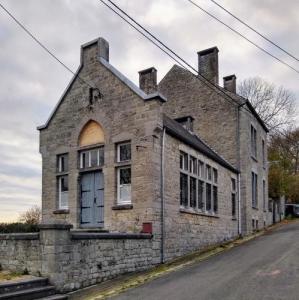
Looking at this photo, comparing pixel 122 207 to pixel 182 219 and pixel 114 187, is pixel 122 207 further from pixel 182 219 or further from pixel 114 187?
pixel 182 219

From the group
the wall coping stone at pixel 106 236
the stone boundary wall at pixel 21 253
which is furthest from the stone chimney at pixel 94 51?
the stone boundary wall at pixel 21 253

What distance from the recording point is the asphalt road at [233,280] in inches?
401

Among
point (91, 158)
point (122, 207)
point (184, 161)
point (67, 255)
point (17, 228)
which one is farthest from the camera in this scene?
point (184, 161)

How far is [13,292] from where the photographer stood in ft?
34.6

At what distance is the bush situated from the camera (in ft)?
48.2

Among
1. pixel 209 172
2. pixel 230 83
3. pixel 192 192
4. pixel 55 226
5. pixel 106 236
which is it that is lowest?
pixel 106 236

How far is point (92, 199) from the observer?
18.2 meters

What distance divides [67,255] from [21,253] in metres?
1.48

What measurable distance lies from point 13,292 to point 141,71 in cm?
1546

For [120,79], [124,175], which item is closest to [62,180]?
[124,175]

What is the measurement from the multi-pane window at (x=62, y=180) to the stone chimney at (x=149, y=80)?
5603 millimetres

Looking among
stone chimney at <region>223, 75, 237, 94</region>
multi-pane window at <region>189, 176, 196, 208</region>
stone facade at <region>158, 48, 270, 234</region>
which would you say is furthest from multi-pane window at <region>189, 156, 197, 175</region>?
stone chimney at <region>223, 75, 237, 94</region>

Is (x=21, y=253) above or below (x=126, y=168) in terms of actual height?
below

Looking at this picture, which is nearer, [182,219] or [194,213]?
[182,219]
